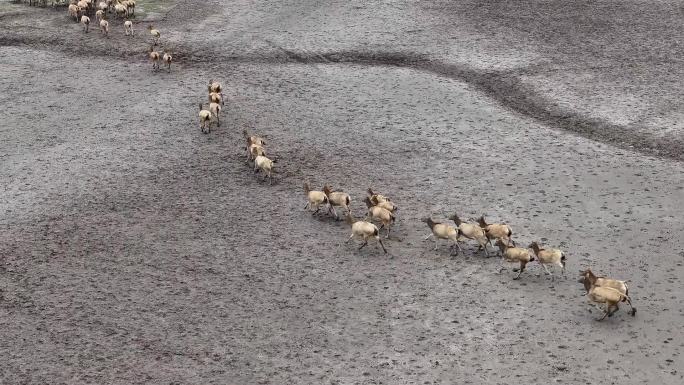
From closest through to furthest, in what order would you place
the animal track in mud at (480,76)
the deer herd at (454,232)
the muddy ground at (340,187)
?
the muddy ground at (340,187) → the deer herd at (454,232) → the animal track in mud at (480,76)

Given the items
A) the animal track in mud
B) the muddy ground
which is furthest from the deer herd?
the animal track in mud

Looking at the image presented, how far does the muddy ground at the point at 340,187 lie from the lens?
9719 mm

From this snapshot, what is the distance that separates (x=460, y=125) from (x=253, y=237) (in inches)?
203

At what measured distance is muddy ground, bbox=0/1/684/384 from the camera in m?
9.72

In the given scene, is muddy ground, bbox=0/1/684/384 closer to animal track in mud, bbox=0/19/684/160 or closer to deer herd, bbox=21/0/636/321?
animal track in mud, bbox=0/19/684/160

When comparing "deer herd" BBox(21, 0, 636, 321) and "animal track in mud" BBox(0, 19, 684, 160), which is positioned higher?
"animal track in mud" BBox(0, 19, 684, 160)

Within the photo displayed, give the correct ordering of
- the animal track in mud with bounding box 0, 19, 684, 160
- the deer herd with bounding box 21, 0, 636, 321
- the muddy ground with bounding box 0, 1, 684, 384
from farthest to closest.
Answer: the animal track in mud with bounding box 0, 19, 684, 160 → the deer herd with bounding box 21, 0, 636, 321 → the muddy ground with bounding box 0, 1, 684, 384

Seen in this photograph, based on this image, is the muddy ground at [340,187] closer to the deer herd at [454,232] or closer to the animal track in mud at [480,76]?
the animal track in mud at [480,76]

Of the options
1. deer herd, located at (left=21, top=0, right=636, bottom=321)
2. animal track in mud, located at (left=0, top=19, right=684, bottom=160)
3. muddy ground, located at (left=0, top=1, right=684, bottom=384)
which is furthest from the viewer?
animal track in mud, located at (left=0, top=19, right=684, bottom=160)

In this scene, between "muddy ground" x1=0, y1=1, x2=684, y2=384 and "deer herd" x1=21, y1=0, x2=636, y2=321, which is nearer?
"muddy ground" x1=0, y1=1, x2=684, y2=384

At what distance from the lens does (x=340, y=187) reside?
1371 centimetres

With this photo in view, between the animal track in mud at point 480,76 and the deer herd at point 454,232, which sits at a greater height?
the animal track in mud at point 480,76

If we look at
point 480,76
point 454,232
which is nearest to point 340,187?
point 454,232

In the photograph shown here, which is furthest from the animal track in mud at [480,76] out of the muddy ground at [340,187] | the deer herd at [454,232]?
the deer herd at [454,232]
